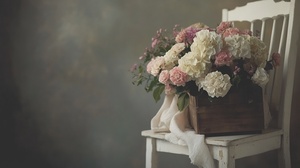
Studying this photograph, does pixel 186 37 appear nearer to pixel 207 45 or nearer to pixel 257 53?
pixel 207 45

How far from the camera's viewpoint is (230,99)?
3.93ft

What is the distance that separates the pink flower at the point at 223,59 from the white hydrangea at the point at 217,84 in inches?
1.3

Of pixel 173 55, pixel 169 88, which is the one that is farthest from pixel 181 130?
pixel 173 55

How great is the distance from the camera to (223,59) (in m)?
1.15

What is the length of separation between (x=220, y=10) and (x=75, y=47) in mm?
737

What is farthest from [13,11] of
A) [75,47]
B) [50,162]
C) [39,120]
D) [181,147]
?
[181,147]

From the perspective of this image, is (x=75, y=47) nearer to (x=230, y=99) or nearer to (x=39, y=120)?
(x=39, y=120)

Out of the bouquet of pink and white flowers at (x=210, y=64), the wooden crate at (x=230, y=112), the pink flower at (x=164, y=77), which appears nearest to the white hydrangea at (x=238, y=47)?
the bouquet of pink and white flowers at (x=210, y=64)

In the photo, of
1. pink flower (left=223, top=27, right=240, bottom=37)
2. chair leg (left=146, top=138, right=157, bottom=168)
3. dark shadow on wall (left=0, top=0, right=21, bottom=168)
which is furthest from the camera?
dark shadow on wall (left=0, top=0, right=21, bottom=168)

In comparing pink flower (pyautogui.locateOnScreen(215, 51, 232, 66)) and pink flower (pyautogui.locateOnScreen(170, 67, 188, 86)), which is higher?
pink flower (pyautogui.locateOnScreen(215, 51, 232, 66))

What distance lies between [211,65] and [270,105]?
42 cm

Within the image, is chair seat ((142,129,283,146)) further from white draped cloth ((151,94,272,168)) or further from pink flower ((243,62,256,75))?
pink flower ((243,62,256,75))

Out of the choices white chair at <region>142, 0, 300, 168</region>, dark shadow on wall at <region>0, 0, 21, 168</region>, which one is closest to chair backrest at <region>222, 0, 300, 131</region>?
white chair at <region>142, 0, 300, 168</region>

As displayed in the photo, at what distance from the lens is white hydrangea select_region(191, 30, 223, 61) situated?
115cm
